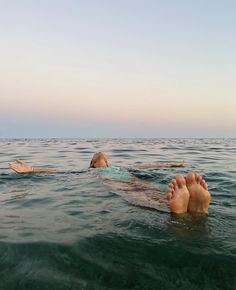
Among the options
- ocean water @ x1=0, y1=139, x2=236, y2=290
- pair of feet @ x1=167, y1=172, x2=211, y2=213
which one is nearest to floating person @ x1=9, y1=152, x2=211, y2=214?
pair of feet @ x1=167, y1=172, x2=211, y2=213

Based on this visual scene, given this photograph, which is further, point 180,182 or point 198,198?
point 180,182

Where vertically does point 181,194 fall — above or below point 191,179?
below

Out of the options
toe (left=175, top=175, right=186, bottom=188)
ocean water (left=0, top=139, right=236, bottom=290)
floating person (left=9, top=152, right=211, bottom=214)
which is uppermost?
toe (left=175, top=175, right=186, bottom=188)

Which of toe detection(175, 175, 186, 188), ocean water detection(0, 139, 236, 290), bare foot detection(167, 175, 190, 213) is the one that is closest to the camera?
ocean water detection(0, 139, 236, 290)

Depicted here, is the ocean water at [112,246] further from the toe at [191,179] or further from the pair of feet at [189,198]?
the toe at [191,179]

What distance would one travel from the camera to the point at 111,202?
553cm

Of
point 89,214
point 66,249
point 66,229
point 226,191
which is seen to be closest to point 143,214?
point 89,214

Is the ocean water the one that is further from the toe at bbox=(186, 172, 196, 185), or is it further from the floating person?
the toe at bbox=(186, 172, 196, 185)

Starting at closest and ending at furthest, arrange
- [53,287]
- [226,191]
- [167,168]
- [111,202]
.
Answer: [53,287]
[111,202]
[226,191]
[167,168]

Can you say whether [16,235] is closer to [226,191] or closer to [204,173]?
[226,191]

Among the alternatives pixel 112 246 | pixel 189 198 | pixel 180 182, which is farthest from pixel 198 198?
pixel 112 246

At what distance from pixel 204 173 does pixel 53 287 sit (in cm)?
758

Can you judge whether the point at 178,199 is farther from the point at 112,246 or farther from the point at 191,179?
the point at 112,246

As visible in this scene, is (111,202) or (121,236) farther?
(111,202)
